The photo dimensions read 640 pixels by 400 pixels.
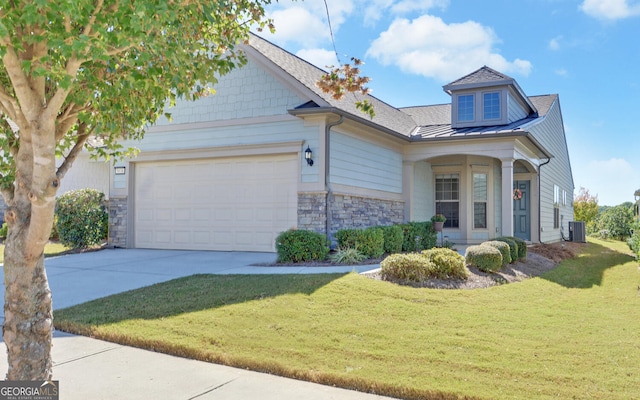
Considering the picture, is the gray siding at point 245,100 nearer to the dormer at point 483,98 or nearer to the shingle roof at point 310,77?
the shingle roof at point 310,77

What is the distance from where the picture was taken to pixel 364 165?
1298 centimetres

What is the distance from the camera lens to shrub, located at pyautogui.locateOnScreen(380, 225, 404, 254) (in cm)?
1180

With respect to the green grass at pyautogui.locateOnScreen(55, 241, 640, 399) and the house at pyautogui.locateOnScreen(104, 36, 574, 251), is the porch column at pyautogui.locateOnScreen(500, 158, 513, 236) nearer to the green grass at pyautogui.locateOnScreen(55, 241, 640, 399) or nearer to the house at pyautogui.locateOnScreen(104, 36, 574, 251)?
the house at pyautogui.locateOnScreen(104, 36, 574, 251)

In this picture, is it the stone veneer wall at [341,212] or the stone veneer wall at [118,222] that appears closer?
the stone veneer wall at [341,212]

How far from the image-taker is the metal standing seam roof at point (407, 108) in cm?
1227

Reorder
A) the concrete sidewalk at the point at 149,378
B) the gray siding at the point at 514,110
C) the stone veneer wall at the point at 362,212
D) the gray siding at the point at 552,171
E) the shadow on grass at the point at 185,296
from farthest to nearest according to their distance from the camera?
1. the gray siding at the point at 552,171
2. the gray siding at the point at 514,110
3. the stone veneer wall at the point at 362,212
4. the shadow on grass at the point at 185,296
5. the concrete sidewalk at the point at 149,378

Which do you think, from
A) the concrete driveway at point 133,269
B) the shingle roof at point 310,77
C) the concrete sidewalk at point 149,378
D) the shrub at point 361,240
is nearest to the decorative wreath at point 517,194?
the shingle roof at point 310,77

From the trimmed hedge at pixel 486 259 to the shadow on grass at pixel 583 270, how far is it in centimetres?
132

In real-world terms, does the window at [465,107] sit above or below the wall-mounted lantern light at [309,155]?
above

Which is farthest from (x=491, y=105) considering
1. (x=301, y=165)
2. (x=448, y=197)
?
(x=301, y=165)

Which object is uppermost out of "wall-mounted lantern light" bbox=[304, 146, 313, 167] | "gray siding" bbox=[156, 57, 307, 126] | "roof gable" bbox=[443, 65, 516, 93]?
"roof gable" bbox=[443, 65, 516, 93]

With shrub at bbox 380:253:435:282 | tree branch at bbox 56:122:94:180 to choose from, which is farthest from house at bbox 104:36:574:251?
tree branch at bbox 56:122:94:180

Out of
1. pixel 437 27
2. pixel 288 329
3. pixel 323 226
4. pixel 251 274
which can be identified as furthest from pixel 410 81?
pixel 288 329

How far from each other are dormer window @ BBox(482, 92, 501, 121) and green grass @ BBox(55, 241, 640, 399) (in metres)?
8.73
